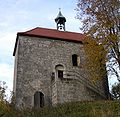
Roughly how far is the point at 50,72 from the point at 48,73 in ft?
0.77

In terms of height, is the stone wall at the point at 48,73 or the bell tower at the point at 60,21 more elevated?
the bell tower at the point at 60,21

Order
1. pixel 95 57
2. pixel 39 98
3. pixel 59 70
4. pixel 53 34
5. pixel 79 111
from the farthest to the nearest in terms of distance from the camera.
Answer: pixel 53 34
pixel 59 70
pixel 39 98
pixel 95 57
pixel 79 111

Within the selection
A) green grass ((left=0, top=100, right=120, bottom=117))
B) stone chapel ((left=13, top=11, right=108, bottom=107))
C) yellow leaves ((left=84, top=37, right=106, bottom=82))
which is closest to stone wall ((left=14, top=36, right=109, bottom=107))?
stone chapel ((left=13, top=11, right=108, bottom=107))

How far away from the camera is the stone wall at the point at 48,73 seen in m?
26.0

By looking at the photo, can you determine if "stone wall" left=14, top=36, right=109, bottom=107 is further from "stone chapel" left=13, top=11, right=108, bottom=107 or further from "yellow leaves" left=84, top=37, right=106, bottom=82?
"yellow leaves" left=84, top=37, right=106, bottom=82

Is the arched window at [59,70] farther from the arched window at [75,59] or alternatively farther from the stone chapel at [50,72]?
the arched window at [75,59]

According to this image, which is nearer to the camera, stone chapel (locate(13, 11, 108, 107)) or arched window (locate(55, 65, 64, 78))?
stone chapel (locate(13, 11, 108, 107))

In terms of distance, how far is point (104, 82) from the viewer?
30.6 m

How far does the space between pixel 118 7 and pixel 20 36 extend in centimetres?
1108

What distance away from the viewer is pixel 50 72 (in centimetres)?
2889

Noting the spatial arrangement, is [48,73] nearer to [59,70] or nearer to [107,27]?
[59,70]

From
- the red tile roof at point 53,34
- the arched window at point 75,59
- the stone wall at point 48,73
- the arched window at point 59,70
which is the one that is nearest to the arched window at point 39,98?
the stone wall at point 48,73

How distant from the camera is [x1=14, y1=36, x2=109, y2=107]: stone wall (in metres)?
26.0

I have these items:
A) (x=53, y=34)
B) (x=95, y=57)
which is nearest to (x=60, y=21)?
(x=53, y=34)
